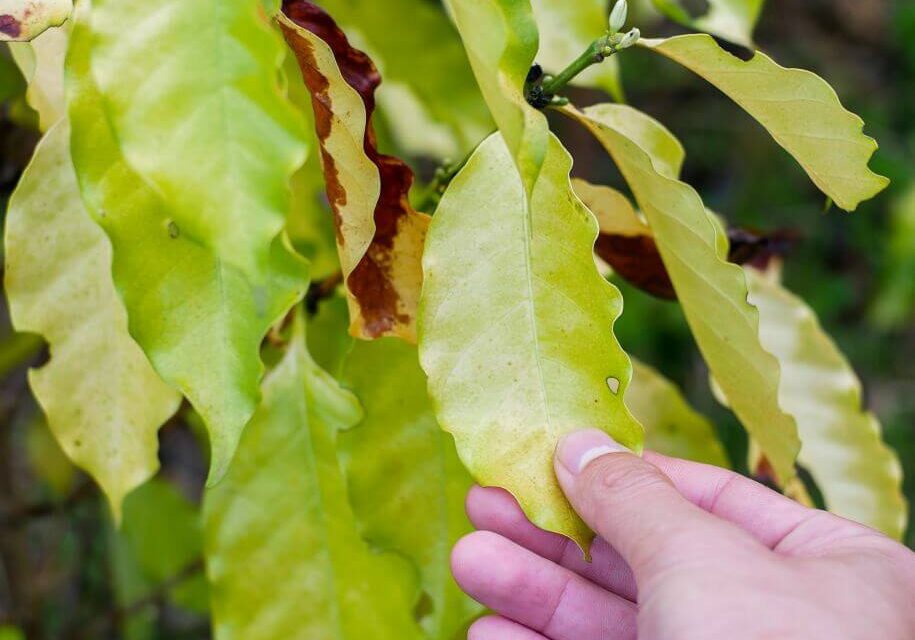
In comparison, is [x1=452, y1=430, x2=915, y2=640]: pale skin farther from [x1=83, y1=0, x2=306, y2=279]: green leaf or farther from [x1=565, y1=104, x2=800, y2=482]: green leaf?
[x1=83, y1=0, x2=306, y2=279]: green leaf

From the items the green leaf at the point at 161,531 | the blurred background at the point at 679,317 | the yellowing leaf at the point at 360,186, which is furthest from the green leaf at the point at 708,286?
the green leaf at the point at 161,531

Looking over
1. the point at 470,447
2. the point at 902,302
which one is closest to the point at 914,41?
the point at 902,302

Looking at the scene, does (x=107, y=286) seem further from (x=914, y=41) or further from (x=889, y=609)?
(x=914, y=41)

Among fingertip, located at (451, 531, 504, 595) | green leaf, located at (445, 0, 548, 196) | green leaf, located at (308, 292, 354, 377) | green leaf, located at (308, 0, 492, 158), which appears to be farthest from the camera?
green leaf, located at (308, 0, 492, 158)

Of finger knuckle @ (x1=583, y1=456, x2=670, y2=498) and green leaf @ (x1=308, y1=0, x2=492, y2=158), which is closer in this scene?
finger knuckle @ (x1=583, y1=456, x2=670, y2=498)

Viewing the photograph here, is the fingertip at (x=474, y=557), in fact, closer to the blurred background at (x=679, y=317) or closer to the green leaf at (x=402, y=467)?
the green leaf at (x=402, y=467)

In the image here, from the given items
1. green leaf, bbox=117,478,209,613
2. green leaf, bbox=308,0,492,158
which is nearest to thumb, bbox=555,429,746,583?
green leaf, bbox=308,0,492,158

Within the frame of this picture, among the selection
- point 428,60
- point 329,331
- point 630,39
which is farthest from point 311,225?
point 630,39
